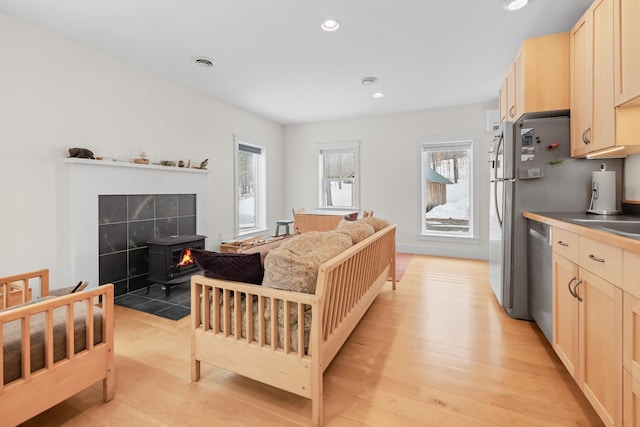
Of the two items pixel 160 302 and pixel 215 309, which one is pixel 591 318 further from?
pixel 160 302

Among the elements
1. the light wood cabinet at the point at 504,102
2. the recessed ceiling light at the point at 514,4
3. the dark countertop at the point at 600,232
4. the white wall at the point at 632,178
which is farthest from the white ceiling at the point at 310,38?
the dark countertop at the point at 600,232

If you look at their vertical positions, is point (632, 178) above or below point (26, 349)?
above

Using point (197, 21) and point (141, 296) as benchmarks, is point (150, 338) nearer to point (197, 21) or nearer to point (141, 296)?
point (141, 296)

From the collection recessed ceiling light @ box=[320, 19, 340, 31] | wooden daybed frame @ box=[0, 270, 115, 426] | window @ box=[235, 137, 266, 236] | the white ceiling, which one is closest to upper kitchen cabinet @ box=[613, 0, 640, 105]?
the white ceiling

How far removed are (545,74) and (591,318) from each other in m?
1.98

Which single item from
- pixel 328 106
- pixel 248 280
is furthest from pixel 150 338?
pixel 328 106

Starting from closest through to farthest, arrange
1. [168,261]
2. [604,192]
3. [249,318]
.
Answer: [249,318] < [604,192] < [168,261]

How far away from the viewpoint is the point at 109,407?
152cm

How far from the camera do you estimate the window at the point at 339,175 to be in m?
5.66

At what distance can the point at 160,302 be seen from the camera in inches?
117

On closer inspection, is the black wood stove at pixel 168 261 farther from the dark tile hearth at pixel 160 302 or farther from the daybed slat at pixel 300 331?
the daybed slat at pixel 300 331

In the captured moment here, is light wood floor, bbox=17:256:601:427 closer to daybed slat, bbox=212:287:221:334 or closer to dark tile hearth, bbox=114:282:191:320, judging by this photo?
dark tile hearth, bbox=114:282:191:320

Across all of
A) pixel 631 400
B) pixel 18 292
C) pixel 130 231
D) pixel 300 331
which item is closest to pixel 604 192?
pixel 631 400

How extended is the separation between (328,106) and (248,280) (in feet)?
12.7
